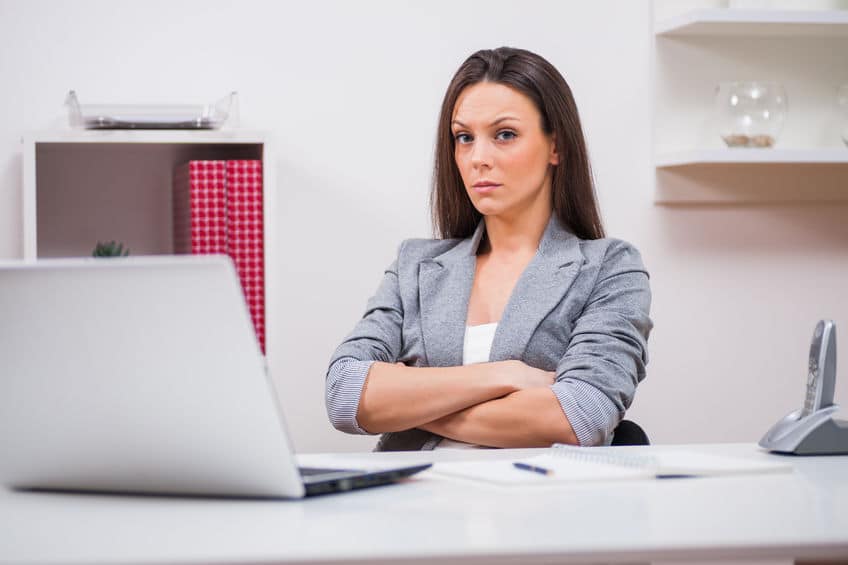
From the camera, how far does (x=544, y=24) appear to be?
2.83m

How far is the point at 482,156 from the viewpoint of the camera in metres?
2.19

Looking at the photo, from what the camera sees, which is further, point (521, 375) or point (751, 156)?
point (751, 156)

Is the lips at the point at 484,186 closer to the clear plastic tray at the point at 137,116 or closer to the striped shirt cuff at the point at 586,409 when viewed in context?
the striped shirt cuff at the point at 586,409

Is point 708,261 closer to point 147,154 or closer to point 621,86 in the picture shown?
point 621,86

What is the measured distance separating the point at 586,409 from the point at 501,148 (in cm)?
64

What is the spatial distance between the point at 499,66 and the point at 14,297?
55.6 inches

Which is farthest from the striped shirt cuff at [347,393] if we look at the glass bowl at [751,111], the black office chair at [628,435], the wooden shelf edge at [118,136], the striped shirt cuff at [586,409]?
Answer: the glass bowl at [751,111]

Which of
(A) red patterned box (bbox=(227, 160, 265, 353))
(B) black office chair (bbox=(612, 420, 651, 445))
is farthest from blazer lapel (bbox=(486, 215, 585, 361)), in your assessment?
(A) red patterned box (bbox=(227, 160, 265, 353))

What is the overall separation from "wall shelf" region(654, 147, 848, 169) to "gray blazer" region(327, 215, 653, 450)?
63cm

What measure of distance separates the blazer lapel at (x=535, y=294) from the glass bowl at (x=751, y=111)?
79 cm

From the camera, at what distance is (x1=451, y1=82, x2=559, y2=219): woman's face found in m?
2.20

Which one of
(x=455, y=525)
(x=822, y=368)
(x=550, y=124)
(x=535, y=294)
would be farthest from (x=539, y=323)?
(x=455, y=525)

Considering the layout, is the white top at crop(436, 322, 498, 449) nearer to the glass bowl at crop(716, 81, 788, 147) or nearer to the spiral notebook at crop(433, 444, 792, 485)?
the spiral notebook at crop(433, 444, 792, 485)

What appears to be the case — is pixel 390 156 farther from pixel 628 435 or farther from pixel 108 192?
pixel 628 435
